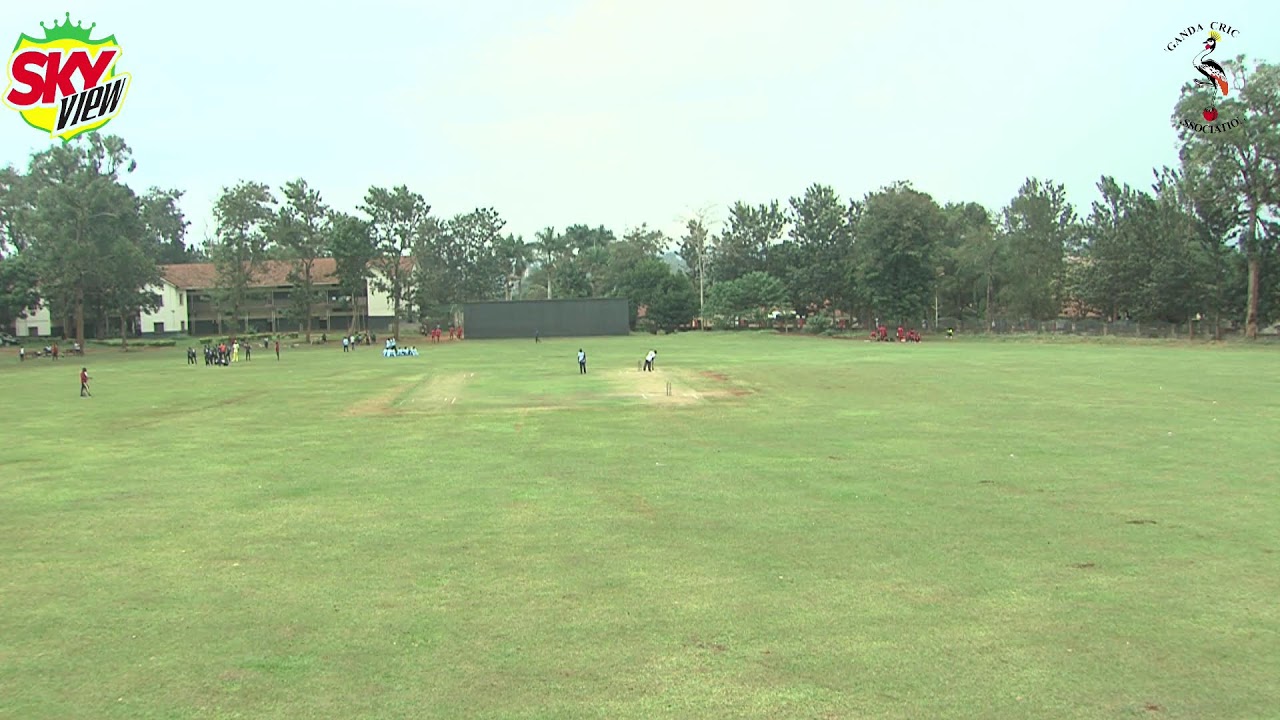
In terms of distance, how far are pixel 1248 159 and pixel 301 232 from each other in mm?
78892

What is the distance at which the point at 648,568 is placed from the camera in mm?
9500

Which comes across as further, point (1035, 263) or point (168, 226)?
point (168, 226)

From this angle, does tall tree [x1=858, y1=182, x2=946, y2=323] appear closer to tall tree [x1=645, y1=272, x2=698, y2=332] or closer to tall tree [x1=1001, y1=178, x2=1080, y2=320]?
tall tree [x1=1001, y1=178, x2=1080, y2=320]

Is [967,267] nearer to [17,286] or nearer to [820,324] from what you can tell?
[820,324]

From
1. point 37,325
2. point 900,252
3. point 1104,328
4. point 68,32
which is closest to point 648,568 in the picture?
point 68,32

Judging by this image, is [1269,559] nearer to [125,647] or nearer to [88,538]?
[125,647]

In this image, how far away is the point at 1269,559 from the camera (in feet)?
31.3

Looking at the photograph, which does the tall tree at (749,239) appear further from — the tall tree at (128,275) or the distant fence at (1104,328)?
the tall tree at (128,275)

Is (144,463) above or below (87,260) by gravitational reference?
below

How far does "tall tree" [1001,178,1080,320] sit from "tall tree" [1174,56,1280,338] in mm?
20191

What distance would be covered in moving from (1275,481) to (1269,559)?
5.42m

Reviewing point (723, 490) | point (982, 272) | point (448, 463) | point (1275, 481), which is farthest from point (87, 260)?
point (982, 272)

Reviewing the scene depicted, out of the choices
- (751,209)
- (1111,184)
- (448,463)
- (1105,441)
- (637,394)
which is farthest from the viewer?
(751,209)

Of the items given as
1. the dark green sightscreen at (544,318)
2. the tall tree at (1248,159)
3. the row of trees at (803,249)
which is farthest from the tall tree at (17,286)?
Answer: the tall tree at (1248,159)
